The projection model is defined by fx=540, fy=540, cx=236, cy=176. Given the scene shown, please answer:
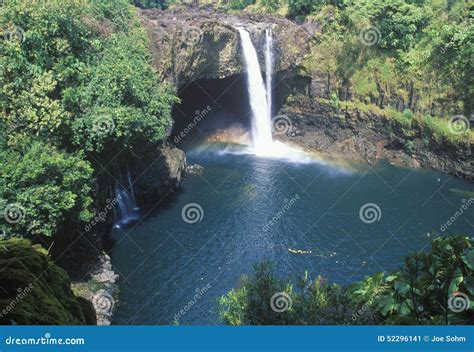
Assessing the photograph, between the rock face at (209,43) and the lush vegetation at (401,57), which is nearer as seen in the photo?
the rock face at (209,43)

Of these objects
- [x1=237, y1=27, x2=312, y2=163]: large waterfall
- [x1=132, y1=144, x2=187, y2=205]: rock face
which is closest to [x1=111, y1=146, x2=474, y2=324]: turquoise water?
[x1=132, y1=144, x2=187, y2=205]: rock face

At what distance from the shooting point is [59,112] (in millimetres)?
25109

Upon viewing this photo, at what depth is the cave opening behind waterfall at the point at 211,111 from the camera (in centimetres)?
4569

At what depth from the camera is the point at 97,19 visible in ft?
105

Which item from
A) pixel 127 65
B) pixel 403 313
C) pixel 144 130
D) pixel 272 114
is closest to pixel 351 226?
pixel 144 130

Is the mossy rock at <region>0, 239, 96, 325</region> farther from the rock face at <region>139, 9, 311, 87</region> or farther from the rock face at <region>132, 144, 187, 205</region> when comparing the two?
the rock face at <region>139, 9, 311, 87</region>

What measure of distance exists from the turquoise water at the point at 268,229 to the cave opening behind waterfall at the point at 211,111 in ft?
15.9

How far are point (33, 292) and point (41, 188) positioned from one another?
521 inches

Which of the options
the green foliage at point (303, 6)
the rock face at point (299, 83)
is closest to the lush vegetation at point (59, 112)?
the rock face at point (299, 83)

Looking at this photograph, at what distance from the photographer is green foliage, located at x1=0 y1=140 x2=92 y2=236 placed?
21.8m

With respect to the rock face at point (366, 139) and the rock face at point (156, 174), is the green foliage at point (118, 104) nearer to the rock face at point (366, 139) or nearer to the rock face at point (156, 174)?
the rock face at point (156, 174)

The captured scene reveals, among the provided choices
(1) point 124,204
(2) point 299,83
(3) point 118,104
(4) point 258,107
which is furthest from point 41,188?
(2) point 299,83

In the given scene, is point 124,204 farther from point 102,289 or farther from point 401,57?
point 401,57

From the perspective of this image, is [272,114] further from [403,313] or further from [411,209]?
[403,313]
